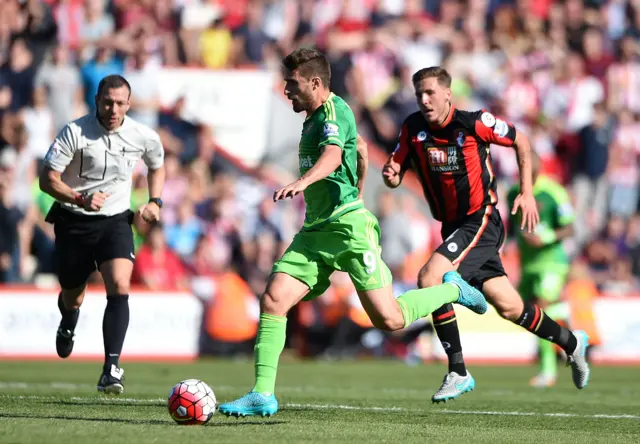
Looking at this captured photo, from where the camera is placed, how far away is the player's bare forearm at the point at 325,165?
7.20 m

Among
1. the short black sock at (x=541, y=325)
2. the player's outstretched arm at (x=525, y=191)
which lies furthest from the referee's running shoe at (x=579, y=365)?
the player's outstretched arm at (x=525, y=191)

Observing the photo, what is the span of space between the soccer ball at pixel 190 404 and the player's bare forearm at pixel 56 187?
247 centimetres

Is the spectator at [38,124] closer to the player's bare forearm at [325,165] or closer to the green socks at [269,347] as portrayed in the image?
the green socks at [269,347]

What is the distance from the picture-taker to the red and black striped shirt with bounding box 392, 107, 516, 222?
31.5ft

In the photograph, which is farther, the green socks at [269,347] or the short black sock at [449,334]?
the short black sock at [449,334]

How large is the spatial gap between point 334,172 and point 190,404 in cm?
180

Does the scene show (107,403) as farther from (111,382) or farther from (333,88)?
(333,88)

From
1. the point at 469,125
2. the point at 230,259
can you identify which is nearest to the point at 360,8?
the point at 230,259

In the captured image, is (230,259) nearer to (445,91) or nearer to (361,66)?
(361,66)

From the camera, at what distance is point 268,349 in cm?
756

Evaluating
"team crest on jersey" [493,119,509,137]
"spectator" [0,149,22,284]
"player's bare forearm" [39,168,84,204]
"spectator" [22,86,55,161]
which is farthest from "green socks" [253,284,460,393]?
"spectator" [22,86,55,161]

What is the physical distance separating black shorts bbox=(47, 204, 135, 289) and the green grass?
3.42 feet

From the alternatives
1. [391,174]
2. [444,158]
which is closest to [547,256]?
[444,158]

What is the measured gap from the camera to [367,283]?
7754mm
